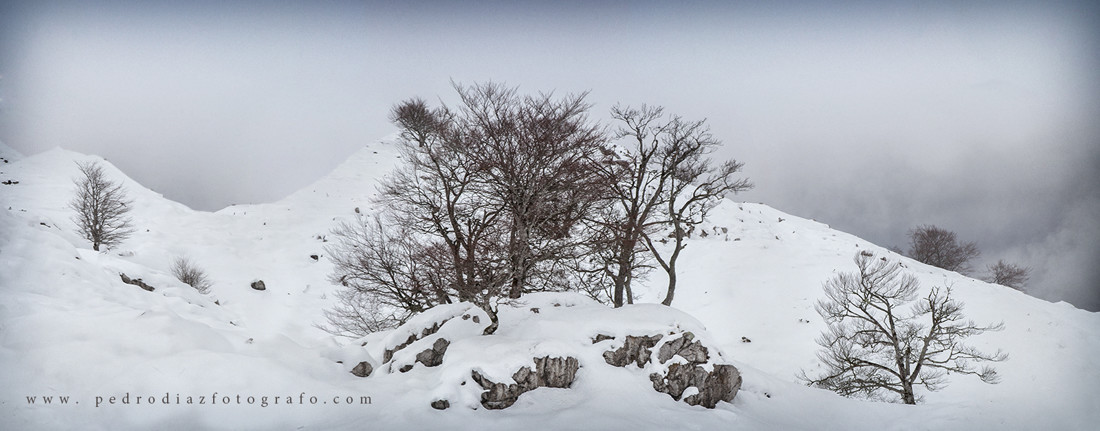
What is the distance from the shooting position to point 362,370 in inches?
331

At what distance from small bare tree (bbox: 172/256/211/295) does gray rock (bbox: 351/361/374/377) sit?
17.3 meters

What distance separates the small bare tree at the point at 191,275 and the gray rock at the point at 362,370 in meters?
17.3

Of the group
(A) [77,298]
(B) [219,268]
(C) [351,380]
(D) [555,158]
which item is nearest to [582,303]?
(D) [555,158]

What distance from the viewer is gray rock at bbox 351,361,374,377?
837cm

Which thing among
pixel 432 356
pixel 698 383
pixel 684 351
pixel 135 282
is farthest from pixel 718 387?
pixel 135 282

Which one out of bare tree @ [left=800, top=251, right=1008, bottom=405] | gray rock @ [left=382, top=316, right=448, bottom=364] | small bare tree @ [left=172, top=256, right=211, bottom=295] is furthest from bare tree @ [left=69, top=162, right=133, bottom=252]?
bare tree @ [left=800, top=251, right=1008, bottom=405]

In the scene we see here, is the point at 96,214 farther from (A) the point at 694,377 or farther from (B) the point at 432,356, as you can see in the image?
(A) the point at 694,377

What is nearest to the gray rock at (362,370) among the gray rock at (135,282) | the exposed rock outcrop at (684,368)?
the exposed rock outcrop at (684,368)

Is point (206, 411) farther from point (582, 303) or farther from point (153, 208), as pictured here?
point (153, 208)

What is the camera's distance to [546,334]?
28.2 ft

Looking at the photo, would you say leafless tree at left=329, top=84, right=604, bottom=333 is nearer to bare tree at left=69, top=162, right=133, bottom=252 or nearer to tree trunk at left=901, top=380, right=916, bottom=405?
tree trunk at left=901, top=380, right=916, bottom=405

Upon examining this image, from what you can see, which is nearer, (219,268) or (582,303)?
(582,303)

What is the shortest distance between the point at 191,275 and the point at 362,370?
18.3 m

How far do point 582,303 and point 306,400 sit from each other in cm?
640
